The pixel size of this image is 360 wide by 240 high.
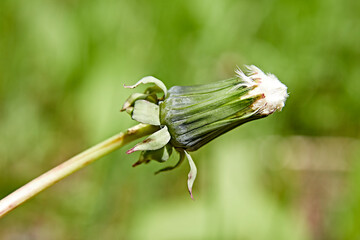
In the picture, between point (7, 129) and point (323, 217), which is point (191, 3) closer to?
point (7, 129)

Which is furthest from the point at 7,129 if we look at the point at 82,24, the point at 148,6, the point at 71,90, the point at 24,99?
the point at 148,6

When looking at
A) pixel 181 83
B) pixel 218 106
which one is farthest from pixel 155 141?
pixel 181 83

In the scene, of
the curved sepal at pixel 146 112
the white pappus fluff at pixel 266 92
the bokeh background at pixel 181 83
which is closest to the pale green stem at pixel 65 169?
the curved sepal at pixel 146 112

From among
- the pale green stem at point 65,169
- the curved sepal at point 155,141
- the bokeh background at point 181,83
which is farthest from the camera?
the bokeh background at point 181,83

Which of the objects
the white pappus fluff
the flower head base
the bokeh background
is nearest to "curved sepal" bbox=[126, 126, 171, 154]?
the flower head base

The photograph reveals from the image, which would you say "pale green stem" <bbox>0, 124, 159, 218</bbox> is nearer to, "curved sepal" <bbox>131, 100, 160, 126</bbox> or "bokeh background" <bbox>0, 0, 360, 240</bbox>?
"curved sepal" <bbox>131, 100, 160, 126</bbox>

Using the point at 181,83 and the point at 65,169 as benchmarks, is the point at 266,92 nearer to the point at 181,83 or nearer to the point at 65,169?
the point at 65,169

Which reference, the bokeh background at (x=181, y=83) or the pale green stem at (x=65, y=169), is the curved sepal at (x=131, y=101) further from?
the bokeh background at (x=181, y=83)
